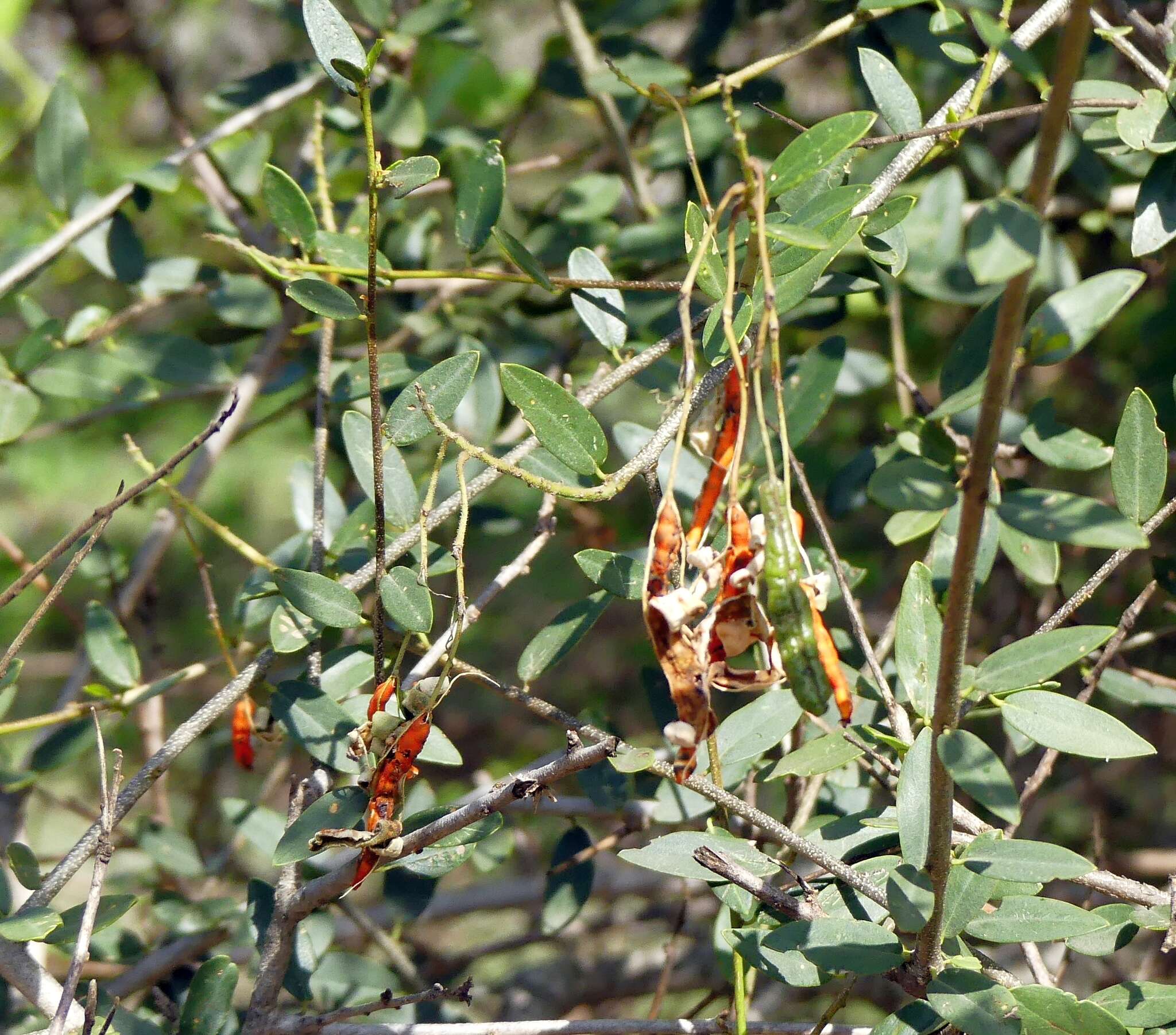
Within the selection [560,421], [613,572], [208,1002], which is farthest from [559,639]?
[208,1002]

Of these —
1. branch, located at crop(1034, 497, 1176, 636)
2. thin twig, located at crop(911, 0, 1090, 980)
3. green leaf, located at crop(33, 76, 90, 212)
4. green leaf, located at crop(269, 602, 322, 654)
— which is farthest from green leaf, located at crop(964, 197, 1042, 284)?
green leaf, located at crop(33, 76, 90, 212)

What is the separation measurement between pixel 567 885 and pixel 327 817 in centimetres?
38

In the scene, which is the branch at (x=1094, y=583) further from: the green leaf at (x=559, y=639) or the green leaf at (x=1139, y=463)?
the green leaf at (x=559, y=639)

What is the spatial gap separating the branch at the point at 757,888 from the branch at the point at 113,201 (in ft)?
3.11

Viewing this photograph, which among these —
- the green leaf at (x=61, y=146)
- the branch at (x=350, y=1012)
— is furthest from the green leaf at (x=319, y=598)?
the green leaf at (x=61, y=146)

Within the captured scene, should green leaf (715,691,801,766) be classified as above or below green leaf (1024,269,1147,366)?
below

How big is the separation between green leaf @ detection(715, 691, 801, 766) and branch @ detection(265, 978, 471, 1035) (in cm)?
25

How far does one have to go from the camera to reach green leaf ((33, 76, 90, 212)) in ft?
3.91

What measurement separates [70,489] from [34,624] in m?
1.64

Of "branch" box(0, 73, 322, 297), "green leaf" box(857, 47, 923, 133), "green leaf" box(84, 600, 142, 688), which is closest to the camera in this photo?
"green leaf" box(857, 47, 923, 133)

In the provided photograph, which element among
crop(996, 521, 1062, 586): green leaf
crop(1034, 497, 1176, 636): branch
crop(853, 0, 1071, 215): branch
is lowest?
crop(996, 521, 1062, 586): green leaf

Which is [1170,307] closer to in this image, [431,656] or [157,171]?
[431,656]

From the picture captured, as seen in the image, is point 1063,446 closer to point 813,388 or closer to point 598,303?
point 813,388

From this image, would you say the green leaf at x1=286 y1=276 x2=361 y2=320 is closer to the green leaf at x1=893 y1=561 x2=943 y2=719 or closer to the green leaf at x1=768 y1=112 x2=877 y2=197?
the green leaf at x1=768 y1=112 x2=877 y2=197
